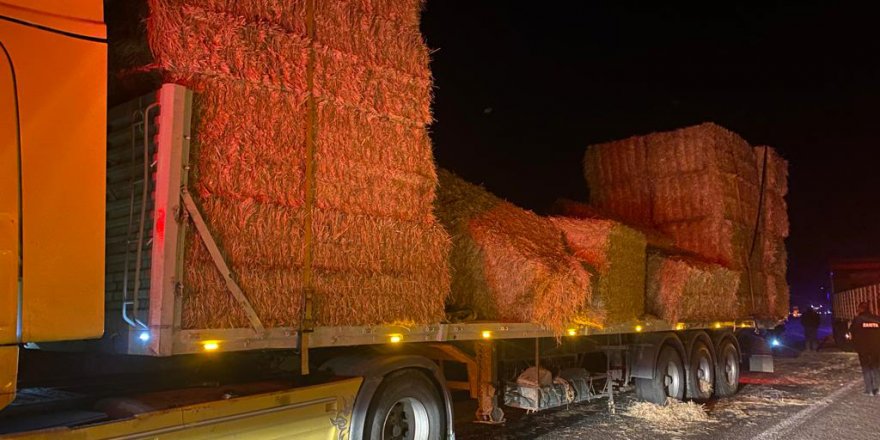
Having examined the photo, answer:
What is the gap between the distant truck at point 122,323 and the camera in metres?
3.67

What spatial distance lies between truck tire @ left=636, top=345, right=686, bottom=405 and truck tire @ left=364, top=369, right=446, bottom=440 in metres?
5.61

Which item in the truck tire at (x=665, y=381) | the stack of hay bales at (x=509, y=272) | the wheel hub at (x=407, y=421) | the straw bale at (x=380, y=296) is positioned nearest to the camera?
the straw bale at (x=380, y=296)

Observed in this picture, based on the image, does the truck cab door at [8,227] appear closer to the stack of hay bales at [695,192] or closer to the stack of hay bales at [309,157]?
the stack of hay bales at [309,157]

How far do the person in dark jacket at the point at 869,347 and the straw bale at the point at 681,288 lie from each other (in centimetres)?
326

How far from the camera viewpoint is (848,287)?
27.0 metres

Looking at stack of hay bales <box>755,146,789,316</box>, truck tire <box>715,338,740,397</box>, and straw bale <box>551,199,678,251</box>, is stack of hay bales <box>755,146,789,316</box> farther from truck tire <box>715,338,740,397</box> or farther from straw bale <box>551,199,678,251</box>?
straw bale <box>551,199,678,251</box>

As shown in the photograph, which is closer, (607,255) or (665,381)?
(607,255)

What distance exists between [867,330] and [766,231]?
2.88 metres

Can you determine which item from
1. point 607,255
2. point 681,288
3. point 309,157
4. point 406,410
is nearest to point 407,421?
point 406,410

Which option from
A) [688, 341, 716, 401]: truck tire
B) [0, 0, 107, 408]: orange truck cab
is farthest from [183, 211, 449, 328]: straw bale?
[688, 341, 716, 401]: truck tire

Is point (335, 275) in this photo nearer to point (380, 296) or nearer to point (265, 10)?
point (380, 296)

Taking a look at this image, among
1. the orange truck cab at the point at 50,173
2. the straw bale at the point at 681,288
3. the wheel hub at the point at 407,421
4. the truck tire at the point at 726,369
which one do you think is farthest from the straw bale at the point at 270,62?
the truck tire at the point at 726,369

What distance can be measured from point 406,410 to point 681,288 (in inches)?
249

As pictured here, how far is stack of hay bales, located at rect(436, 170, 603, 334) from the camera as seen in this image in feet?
26.0
